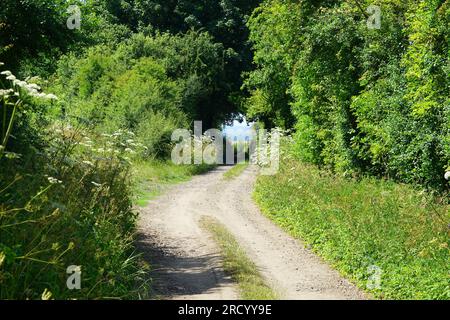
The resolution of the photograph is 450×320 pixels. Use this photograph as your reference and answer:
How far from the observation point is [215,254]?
39.7ft

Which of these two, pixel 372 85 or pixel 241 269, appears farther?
pixel 372 85

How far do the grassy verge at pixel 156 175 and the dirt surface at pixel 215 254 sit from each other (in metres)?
0.86

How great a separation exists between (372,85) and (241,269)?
922 centimetres

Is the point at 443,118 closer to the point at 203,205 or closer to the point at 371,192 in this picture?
the point at 371,192

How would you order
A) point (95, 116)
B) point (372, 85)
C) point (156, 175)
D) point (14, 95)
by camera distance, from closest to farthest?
point (14, 95) → point (372, 85) → point (156, 175) → point (95, 116)

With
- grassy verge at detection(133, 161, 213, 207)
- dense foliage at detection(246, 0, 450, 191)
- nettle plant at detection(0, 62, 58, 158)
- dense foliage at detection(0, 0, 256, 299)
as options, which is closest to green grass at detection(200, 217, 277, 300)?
dense foliage at detection(0, 0, 256, 299)

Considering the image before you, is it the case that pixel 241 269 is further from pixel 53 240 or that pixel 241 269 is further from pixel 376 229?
pixel 53 240

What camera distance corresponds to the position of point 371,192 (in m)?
15.7

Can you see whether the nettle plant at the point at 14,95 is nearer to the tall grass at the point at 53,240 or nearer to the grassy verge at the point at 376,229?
the tall grass at the point at 53,240

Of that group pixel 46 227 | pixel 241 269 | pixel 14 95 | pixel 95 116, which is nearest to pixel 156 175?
pixel 95 116

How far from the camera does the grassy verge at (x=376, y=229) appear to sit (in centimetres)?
973

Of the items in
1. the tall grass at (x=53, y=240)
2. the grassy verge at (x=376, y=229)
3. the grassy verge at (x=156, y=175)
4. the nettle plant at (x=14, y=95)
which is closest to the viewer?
the nettle plant at (x=14, y=95)

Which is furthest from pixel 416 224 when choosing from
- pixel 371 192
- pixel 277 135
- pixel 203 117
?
pixel 203 117

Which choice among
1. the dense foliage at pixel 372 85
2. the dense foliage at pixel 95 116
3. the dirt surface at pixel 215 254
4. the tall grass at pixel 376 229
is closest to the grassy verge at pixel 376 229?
the tall grass at pixel 376 229
